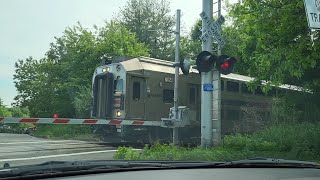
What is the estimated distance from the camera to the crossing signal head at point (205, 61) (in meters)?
10.5

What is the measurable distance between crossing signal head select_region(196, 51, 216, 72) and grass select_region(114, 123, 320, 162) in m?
1.92

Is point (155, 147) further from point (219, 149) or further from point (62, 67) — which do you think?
point (62, 67)

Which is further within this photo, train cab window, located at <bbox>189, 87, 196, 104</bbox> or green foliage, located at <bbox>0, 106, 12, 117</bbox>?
green foliage, located at <bbox>0, 106, 12, 117</bbox>

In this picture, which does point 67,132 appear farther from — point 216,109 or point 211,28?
point 211,28

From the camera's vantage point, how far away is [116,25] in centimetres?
3303

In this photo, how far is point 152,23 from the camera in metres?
41.2

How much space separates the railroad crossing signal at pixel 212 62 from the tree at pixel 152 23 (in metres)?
27.7

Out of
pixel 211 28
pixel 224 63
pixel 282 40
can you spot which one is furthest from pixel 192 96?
pixel 224 63

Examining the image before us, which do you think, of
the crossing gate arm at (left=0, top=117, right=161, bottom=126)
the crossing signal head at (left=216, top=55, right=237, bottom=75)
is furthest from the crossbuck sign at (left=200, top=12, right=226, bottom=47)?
the crossing gate arm at (left=0, top=117, right=161, bottom=126)

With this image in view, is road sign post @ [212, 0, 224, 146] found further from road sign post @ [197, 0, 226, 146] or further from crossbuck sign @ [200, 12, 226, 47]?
crossbuck sign @ [200, 12, 226, 47]

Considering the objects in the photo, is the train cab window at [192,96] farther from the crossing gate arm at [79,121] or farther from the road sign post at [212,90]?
the road sign post at [212,90]

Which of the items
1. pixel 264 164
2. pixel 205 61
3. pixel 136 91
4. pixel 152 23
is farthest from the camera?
pixel 152 23

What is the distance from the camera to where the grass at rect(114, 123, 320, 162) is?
9.99 m

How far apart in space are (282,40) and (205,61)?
2.68 m
